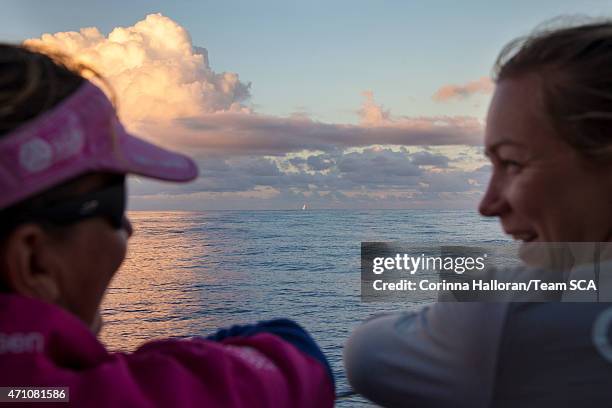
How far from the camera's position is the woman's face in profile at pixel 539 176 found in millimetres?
1147

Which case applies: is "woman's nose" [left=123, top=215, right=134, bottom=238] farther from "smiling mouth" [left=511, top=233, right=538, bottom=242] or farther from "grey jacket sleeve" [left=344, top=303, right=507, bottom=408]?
"smiling mouth" [left=511, top=233, right=538, bottom=242]

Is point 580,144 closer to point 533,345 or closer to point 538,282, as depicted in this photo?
point 538,282

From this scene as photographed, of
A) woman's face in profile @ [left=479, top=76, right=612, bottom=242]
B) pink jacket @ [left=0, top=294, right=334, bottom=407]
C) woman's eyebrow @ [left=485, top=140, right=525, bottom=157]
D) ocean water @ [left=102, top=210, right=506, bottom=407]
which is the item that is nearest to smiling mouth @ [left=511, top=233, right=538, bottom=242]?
woman's face in profile @ [left=479, top=76, right=612, bottom=242]

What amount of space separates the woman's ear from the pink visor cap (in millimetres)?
55

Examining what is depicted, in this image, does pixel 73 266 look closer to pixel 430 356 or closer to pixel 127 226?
pixel 127 226

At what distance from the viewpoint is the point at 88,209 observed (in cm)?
100

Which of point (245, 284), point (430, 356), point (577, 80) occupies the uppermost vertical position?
point (577, 80)

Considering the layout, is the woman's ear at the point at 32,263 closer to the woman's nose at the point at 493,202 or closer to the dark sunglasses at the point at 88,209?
the dark sunglasses at the point at 88,209

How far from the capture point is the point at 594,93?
114cm

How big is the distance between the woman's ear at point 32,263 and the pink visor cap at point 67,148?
55 millimetres

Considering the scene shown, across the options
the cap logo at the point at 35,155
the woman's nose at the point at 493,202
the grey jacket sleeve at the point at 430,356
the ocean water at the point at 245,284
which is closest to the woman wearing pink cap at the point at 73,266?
the cap logo at the point at 35,155

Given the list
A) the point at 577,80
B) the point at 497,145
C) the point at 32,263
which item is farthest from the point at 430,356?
the point at 32,263

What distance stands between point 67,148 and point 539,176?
2.79ft

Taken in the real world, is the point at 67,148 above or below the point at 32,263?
above
